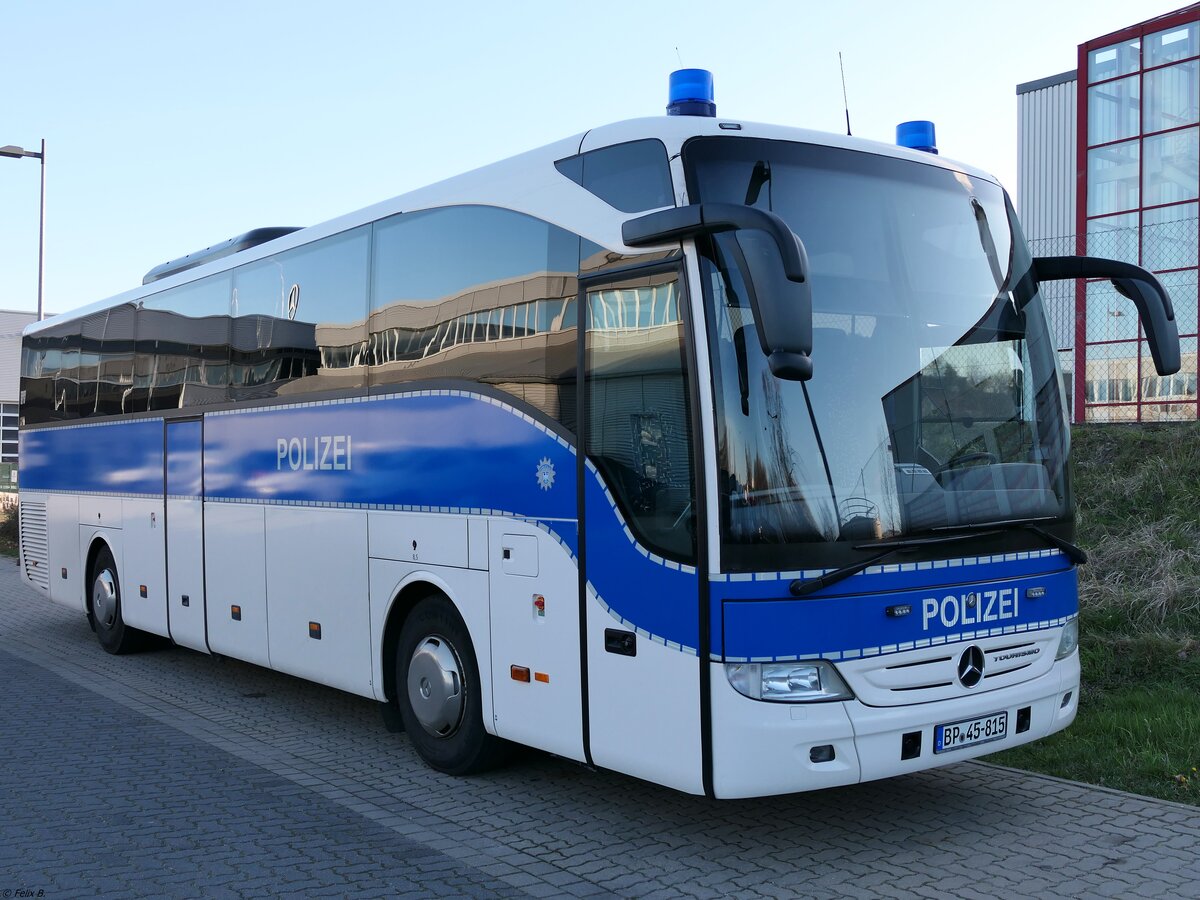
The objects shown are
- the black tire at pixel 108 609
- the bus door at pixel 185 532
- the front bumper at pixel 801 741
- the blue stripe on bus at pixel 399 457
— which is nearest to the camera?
the front bumper at pixel 801 741

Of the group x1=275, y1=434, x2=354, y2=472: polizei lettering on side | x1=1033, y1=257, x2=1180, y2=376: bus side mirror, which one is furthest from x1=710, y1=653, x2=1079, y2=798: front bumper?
x1=275, y1=434, x2=354, y2=472: polizei lettering on side

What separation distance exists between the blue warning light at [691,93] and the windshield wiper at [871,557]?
2.29 metres

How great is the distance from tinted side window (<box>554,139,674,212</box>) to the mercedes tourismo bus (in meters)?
0.02

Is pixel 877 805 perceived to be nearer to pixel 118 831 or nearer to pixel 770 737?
pixel 770 737

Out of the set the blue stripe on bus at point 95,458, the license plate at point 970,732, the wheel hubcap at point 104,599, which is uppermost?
the blue stripe on bus at point 95,458

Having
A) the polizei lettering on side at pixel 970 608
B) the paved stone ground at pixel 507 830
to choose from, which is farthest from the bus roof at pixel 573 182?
the paved stone ground at pixel 507 830

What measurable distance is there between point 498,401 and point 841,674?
2.42 metres

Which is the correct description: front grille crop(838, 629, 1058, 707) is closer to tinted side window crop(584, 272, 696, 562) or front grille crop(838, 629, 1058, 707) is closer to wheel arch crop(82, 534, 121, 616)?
tinted side window crop(584, 272, 696, 562)

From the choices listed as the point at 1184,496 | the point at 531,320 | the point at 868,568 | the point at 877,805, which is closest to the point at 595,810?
the point at 877,805

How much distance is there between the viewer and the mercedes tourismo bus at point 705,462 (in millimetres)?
5125

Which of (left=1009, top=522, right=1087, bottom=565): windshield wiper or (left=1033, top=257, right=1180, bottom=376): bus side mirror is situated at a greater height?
(left=1033, top=257, right=1180, bottom=376): bus side mirror

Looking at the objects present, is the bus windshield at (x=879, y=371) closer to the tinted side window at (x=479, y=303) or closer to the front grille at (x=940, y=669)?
the front grille at (x=940, y=669)

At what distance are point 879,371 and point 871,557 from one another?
33.1 inches

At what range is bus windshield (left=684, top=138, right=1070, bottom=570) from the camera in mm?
5141
